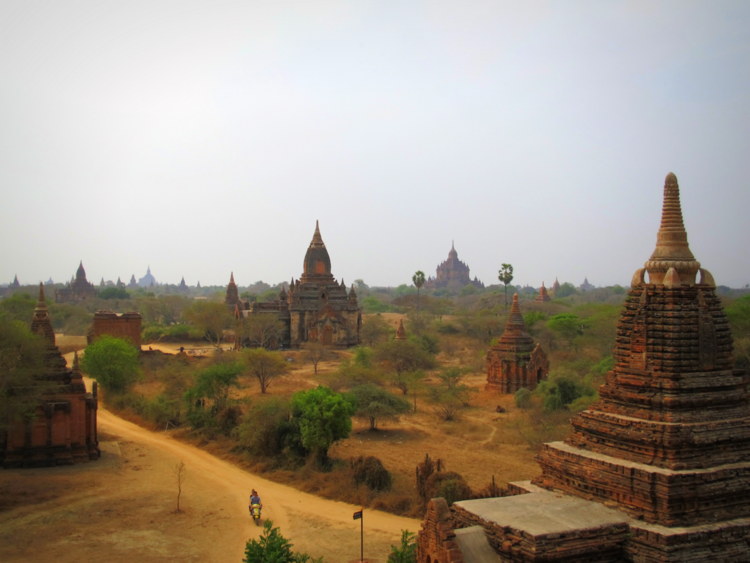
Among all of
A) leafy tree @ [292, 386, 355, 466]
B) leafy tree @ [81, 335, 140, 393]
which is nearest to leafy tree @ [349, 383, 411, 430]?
leafy tree @ [292, 386, 355, 466]

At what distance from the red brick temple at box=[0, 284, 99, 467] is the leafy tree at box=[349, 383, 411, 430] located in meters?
9.69

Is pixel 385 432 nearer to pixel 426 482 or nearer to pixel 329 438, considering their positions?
pixel 329 438

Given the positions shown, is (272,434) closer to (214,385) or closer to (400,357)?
(214,385)

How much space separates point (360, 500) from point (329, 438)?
11.5ft

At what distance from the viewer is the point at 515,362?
35.8m

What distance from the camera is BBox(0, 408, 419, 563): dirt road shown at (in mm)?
14953

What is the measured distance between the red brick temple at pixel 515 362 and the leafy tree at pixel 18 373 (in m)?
22.7

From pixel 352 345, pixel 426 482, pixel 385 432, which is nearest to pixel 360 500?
pixel 426 482

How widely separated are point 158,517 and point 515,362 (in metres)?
22.8

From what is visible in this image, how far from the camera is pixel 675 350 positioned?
11.2 m

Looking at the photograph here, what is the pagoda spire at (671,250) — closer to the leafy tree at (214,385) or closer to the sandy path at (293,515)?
the sandy path at (293,515)

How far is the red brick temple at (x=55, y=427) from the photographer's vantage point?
20.9 m

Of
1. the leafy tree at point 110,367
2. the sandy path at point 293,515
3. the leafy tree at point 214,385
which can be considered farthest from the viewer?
the leafy tree at point 110,367

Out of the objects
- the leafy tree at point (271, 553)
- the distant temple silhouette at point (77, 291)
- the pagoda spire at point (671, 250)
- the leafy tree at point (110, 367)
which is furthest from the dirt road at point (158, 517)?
the distant temple silhouette at point (77, 291)
